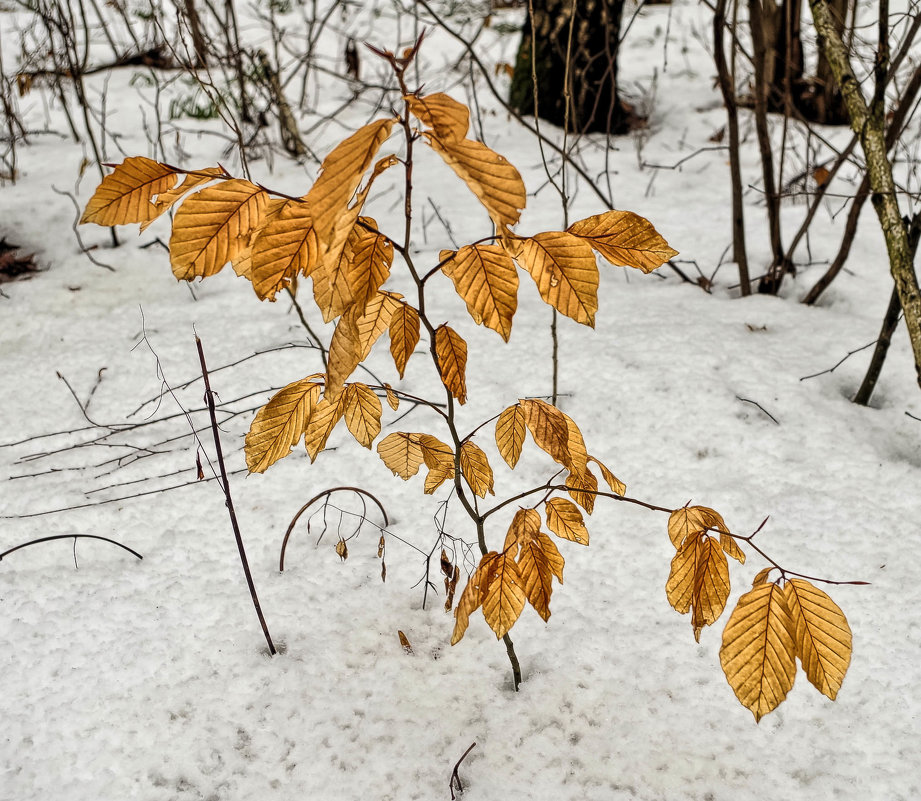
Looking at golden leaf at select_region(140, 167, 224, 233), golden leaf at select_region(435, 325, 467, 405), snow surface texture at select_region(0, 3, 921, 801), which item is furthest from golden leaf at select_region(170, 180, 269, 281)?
snow surface texture at select_region(0, 3, 921, 801)

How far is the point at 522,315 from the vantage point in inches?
91.0

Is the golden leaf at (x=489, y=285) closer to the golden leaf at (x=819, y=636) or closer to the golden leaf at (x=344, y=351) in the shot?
the golden leaf at (x=344, y=351)

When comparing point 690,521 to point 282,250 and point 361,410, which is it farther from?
point 282,250

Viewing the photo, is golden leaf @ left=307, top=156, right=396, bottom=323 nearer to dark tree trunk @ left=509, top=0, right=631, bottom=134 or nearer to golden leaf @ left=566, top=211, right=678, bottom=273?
golden leaf @ left=566, top=211, right=678, bottom=273

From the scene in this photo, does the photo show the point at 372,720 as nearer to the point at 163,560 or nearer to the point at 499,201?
the point at 163,560

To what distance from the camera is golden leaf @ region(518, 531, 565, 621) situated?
89 cm

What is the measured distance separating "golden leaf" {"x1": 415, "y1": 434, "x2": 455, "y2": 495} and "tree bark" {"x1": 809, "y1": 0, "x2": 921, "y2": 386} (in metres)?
1.02

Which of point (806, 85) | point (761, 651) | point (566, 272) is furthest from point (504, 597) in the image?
point (806, 85)

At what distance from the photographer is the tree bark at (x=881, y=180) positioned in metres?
1.45

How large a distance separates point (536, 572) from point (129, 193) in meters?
0.66

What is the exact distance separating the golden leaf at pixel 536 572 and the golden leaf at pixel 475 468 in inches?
7.0

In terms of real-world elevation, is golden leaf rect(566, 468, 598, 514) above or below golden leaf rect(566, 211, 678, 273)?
below

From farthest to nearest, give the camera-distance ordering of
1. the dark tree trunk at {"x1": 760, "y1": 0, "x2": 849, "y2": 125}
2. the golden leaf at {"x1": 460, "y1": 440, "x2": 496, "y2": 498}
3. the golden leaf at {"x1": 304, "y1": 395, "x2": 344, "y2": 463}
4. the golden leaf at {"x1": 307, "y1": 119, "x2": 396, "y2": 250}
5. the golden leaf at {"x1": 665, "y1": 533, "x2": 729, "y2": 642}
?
the dark tree trunk at {"x1": 760, "y1": 0, "x2": 849, "y2": 125}
the golden leaf at {"x1": 460, "y1": 440, "x2": 496, "y2": 498}
the golden leaf at {"x1": 304, "y1": 395, "x2": 344, "y2": 463}
the golden leaf at {"x1": 665, "y1": 533, "x2": 729, "y2": 642}
the golden leaf at {"x1": 307, "y1": 119, "x2": 396, "y2": 250}

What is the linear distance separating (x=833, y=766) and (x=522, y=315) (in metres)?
1.55
